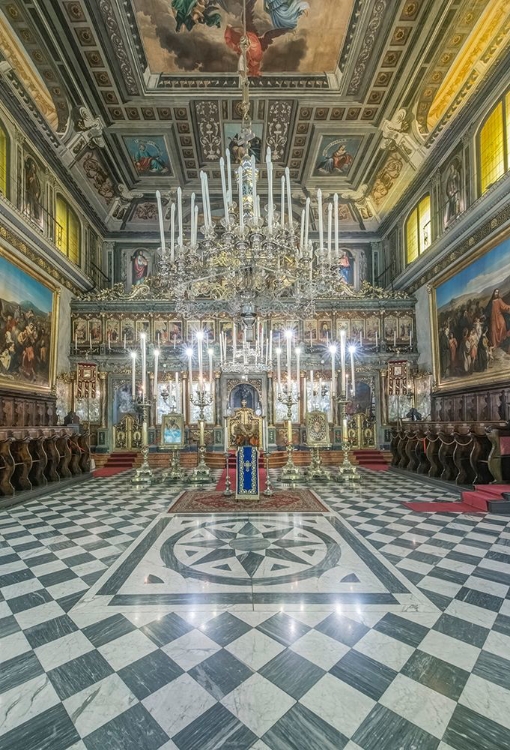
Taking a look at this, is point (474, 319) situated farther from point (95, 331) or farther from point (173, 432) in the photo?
point (95, 331)

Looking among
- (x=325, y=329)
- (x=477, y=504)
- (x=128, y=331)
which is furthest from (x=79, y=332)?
(x=477, y=504)

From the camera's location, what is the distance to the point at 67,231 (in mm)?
16297

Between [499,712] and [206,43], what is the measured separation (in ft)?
53.7

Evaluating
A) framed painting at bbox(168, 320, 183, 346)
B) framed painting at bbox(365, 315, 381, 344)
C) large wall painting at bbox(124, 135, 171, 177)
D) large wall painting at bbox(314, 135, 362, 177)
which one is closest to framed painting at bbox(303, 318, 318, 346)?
framed painting at bbox(365, 315, 381, 344)

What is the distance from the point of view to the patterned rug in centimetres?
680

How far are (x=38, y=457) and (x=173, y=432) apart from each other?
11.7 feet

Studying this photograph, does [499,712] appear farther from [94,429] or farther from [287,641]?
[94,429]

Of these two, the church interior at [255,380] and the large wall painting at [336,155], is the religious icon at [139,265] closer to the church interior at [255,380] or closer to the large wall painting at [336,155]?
the church interior at [255,380]

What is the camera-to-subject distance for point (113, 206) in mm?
19094

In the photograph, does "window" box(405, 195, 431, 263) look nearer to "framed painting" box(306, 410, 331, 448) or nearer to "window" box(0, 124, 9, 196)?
"framed painting" box(306, 410, 331, 448)

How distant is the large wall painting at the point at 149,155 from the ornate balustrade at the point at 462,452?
15.9 metres

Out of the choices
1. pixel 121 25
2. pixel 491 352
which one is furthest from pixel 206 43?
pixel 491 352

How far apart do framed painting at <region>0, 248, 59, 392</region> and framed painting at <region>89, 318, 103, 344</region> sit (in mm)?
2400

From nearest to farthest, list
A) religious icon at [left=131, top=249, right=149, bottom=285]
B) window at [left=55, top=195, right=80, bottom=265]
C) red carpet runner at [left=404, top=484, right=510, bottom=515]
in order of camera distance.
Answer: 1. red carpet runner at [left=404, top=484, right=510, bottom=515]
2. window at [left=55, top=195, right=80, bottom=265]
3. religious icon at [left=131, top=249, right=149, bottom=285]
